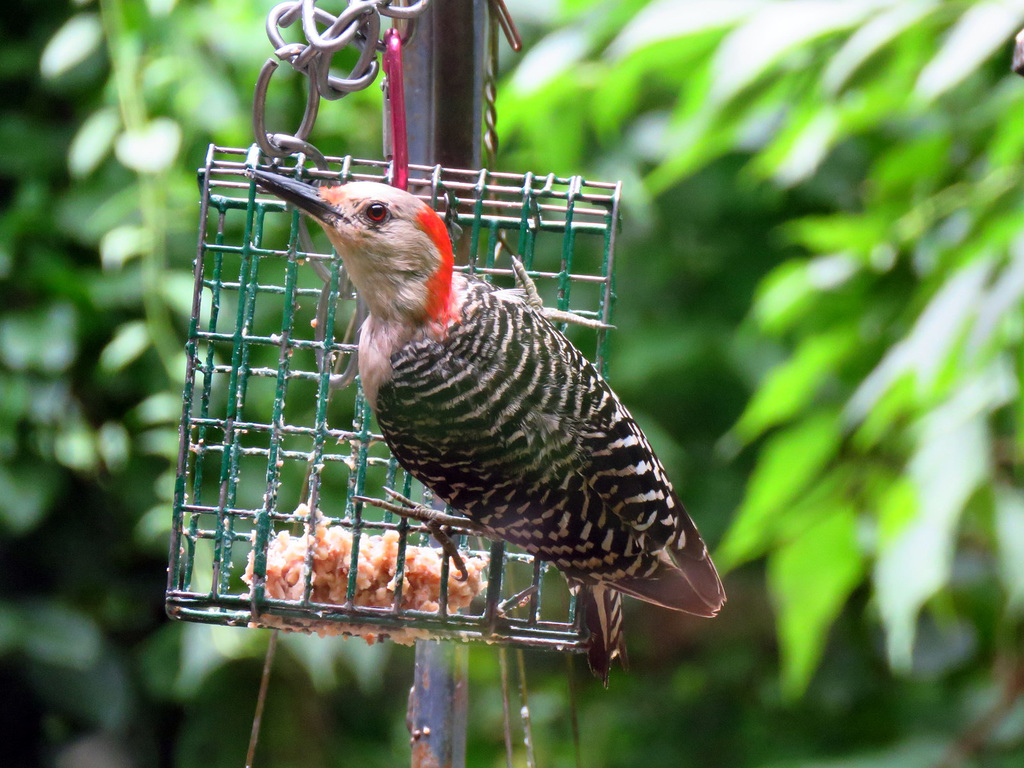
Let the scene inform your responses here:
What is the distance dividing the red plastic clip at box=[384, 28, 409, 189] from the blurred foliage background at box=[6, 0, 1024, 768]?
0.84 m

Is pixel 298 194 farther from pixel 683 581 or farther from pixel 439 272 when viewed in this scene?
pixel 683 581

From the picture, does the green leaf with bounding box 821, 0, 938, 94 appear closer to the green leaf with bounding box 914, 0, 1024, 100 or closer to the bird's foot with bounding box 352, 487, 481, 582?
the green leaf with bounding box 914, 0, 1024, 100

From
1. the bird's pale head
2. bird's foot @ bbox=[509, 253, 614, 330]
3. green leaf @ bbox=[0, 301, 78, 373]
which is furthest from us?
green leaf @ bbox=[0, 301, 78, 373]

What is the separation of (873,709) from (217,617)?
291cm

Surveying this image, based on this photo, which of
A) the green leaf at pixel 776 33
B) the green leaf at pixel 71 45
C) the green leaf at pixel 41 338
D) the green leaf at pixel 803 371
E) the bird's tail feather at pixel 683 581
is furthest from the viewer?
the green leaf at pixel 41 338

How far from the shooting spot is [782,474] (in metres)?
2.76

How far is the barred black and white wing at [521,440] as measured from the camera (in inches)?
76.7

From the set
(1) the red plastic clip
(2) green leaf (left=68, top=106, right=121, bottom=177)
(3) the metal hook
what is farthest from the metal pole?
(2) green leaf (left=68, top=106, right=121, bottom=177)

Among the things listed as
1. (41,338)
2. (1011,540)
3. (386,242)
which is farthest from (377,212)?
(41,338)

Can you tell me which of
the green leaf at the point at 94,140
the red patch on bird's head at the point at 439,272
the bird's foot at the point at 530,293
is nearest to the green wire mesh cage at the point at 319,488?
the bird's foot at the point at 530,293

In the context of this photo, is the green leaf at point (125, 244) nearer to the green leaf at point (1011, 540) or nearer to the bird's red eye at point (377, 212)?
the bird's red eye at point (377, 212)

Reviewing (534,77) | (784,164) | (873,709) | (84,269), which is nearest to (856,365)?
(784,164)

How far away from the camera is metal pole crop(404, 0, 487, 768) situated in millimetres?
1956

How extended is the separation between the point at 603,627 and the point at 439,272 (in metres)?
0.71
